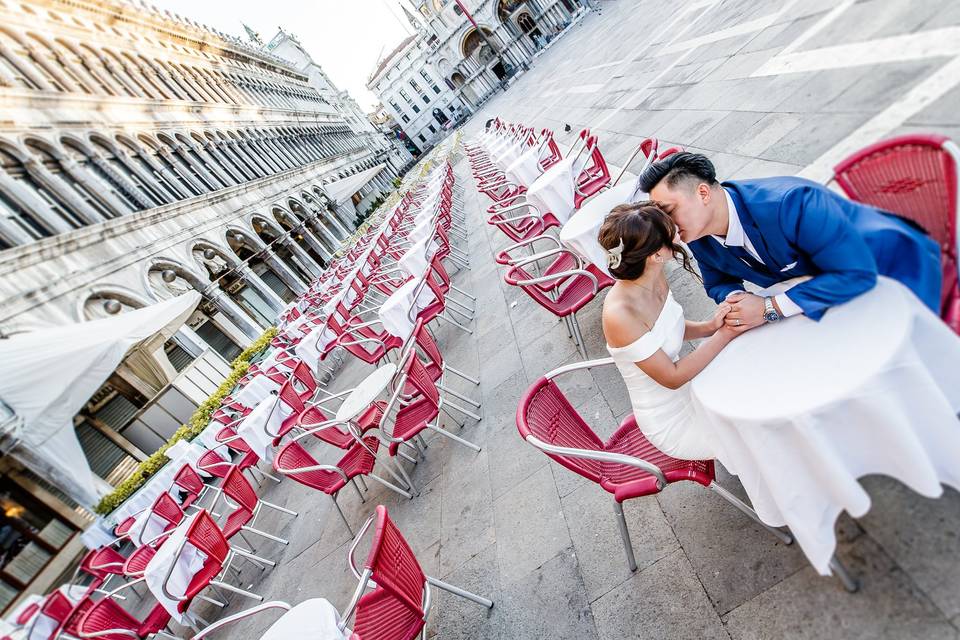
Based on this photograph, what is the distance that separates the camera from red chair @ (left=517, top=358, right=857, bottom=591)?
206cm

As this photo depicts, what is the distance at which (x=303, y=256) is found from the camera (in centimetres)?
2606

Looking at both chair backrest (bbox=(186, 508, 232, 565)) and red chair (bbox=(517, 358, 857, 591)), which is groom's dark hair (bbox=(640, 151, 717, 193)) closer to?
red chair (bbox=(517, 358, 857, 591))

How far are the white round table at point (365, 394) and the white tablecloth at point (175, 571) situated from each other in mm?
1604

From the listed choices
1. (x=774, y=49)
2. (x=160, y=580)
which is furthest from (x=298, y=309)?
(x=774, y=49)

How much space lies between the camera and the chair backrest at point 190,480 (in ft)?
20.6

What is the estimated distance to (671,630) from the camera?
7.10 ft

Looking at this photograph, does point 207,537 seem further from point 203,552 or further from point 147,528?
point 147,528

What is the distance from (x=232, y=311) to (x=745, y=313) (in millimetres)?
19554

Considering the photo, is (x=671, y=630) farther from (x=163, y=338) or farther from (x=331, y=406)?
(x=163, y=338)

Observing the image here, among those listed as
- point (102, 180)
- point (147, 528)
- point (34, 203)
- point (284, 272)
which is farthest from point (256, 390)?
point (284, 272)

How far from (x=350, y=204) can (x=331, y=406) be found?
31.6m

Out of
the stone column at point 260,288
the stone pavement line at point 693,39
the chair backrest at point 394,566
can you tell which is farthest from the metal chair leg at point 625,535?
the stone column at point 260,288

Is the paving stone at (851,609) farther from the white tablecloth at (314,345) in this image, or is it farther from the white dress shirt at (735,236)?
the white tablecloth at (314,345)

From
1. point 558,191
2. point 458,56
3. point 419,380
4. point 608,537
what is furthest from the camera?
point 458,56
